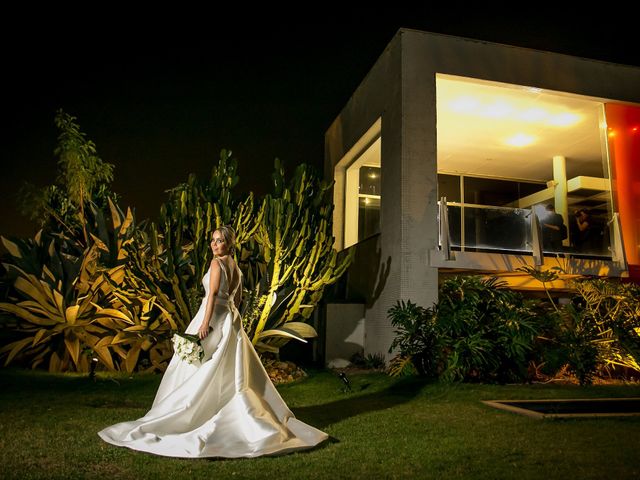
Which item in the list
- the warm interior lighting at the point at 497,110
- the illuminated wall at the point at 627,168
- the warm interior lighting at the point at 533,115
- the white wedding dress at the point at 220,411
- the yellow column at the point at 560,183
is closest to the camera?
the white wedding dress at the point at 220,411

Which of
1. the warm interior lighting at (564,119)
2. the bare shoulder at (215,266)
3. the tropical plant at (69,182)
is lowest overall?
the bare shoulder at (215,266)

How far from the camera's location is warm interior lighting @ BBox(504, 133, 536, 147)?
13.8 metres

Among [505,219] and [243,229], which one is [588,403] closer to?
[505,219]

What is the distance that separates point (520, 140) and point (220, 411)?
481 inches

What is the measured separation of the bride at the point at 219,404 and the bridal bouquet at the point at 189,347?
0.23 ft

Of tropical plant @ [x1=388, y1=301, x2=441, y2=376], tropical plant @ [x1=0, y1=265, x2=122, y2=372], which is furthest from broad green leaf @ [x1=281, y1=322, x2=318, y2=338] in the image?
tropical plant @ [x1=0, y1=265, x2=122, y2=372]

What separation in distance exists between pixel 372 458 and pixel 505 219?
731 centimetres

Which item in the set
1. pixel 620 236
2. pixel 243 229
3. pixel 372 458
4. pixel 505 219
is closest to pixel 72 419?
pixel 372 458

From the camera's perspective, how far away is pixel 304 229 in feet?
30.0

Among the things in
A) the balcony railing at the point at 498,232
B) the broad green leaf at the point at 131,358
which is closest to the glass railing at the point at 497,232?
the balcony railing at the point at 498,232

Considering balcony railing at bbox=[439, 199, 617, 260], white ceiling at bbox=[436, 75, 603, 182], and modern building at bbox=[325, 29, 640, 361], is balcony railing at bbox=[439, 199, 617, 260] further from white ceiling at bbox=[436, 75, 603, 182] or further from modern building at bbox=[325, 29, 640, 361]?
white ceiling at bbox=[436, 75, 603, 182]

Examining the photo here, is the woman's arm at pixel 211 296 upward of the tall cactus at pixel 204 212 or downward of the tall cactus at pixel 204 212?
downward

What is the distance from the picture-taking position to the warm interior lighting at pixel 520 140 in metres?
13.8

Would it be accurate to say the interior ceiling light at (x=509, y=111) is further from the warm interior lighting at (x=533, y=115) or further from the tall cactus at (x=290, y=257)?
the tall cactus at (x=290, y=257)
